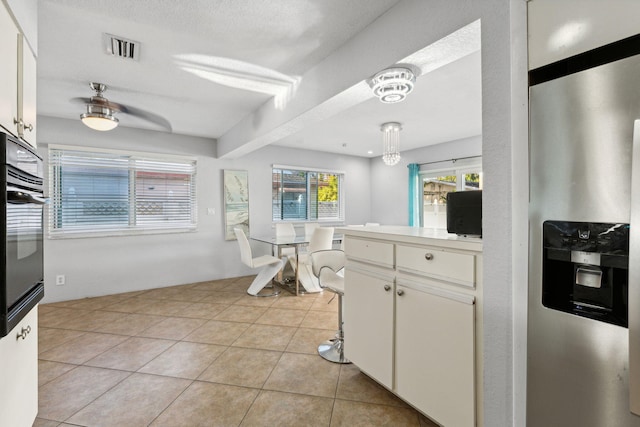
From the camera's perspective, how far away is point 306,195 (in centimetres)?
590

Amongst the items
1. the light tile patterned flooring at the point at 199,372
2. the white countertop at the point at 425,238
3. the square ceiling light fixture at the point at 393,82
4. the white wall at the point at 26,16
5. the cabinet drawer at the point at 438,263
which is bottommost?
the light tile patterned flooring at the point at 199,372

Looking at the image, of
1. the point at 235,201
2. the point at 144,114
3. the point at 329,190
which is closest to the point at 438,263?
the point at 144,114

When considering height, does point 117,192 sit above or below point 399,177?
below

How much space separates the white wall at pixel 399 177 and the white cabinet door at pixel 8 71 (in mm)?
5320

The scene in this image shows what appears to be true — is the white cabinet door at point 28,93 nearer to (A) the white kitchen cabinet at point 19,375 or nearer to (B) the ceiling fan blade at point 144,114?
(A) the white kitchen cabinet at point 19,375

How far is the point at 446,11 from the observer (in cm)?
133

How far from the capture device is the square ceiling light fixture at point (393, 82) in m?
1.74

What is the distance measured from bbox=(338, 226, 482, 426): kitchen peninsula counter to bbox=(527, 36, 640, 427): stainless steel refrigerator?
0.34 m

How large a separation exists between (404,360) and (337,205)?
4.84 meters

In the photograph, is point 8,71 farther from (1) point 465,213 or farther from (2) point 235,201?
(2) point 235,201

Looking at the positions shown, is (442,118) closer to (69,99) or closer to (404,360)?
(404,360)

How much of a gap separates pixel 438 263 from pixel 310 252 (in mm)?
2621

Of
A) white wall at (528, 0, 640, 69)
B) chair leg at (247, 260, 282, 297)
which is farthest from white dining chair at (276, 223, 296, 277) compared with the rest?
white wall at (528, 0, 640, 69)

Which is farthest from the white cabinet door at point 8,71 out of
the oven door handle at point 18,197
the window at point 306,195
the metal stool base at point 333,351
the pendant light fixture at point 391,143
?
the window at point 306,195
